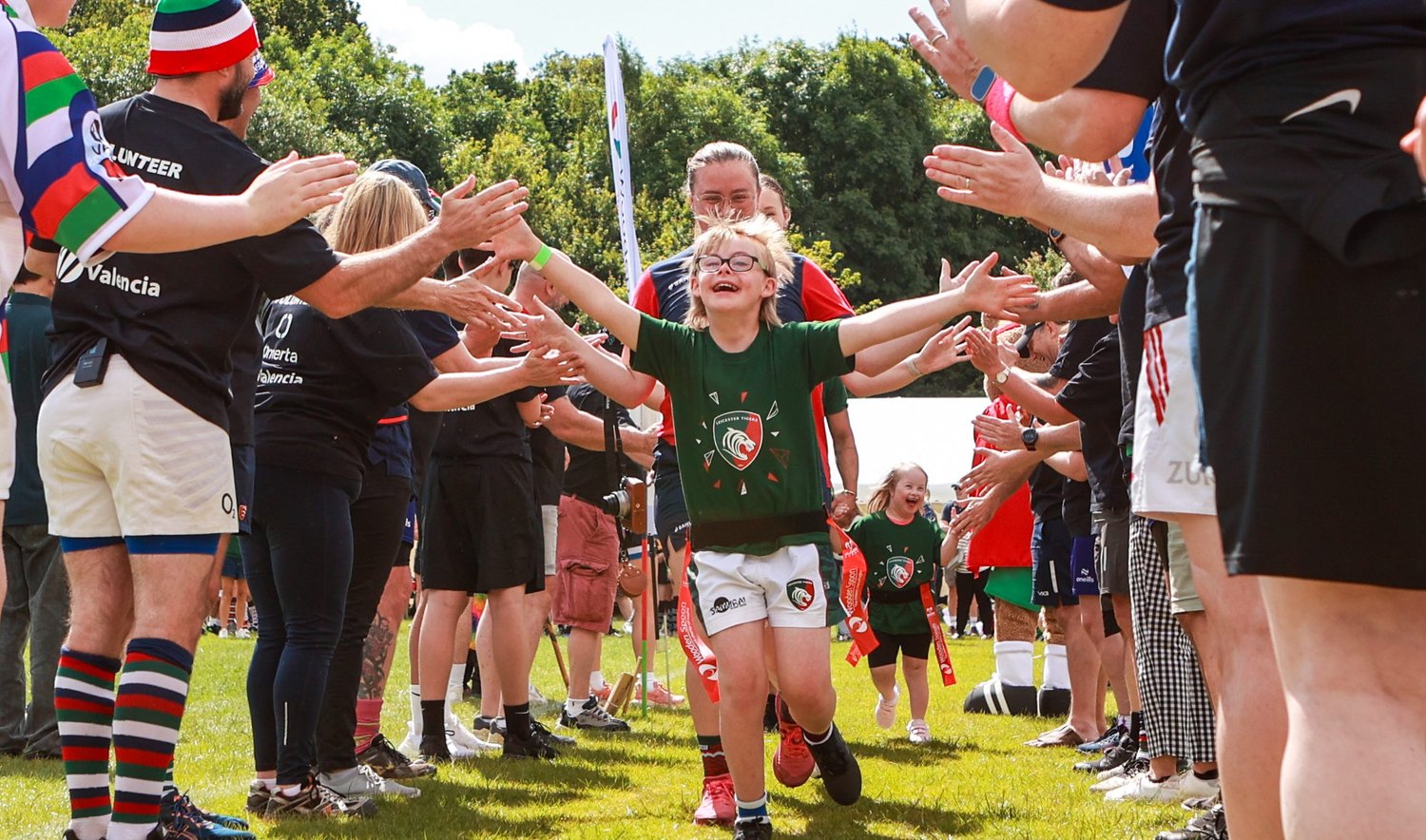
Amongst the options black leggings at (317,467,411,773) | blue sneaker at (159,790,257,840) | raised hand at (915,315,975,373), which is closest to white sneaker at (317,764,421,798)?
black leggings at (317,467,411,773)

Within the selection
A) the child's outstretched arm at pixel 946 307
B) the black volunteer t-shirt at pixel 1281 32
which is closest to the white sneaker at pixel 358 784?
the child's outstretched arm at pixel 946 307

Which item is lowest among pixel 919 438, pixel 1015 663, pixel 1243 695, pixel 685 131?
pixel 1015 663

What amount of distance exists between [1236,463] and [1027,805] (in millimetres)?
4271

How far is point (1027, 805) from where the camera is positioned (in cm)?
579

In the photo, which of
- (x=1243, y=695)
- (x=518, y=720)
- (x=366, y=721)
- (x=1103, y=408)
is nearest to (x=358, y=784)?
(x=366, y=721)

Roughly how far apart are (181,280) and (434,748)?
3.87 meters

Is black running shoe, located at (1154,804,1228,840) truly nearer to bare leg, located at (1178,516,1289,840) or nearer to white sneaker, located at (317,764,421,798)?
bare leg, located at (1178,516,1289,840)

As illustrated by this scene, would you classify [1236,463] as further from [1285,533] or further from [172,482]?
[172,482]

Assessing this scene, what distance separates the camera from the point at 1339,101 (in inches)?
72.1

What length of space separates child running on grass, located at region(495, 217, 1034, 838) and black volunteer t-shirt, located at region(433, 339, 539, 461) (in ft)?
7.33

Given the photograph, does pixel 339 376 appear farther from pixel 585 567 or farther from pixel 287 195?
pixel 585 567

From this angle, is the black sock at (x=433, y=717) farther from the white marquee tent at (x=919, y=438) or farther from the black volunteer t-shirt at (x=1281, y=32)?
the white marquee tent at (x=919, y=438)

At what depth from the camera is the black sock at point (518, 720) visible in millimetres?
7352

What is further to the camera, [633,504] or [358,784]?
[633,504]
